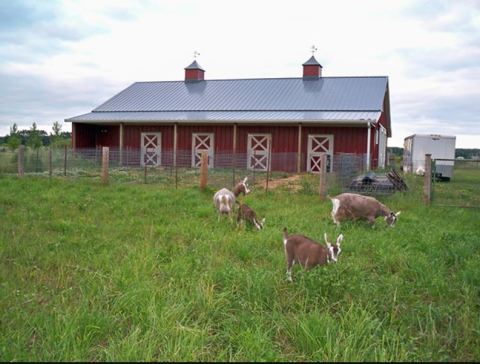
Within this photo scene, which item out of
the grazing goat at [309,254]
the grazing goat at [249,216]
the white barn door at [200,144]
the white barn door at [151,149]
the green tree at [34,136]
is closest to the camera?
the grazing goat at [309,254]

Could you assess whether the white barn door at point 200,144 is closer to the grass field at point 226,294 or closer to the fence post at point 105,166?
the fence post at point 105,166

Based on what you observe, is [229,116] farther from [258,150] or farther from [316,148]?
[316,148]

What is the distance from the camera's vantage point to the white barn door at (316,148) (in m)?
24.6

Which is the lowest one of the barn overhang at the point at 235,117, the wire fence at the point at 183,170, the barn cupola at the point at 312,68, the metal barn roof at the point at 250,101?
the wire fence at the point at 183,170

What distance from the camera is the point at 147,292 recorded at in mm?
4945

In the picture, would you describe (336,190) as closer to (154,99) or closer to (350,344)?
(350,344)

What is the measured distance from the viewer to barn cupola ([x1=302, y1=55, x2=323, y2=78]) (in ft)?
99.1

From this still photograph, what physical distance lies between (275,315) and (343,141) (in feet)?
67.3

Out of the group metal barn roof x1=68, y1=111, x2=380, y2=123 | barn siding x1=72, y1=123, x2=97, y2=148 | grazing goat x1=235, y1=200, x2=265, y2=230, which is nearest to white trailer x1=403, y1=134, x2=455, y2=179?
metal barn roof x1=68, y1=111, x2=380, y2=123

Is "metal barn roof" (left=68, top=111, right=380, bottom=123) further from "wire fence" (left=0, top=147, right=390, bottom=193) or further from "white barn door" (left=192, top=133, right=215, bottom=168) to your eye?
"wire fence" (left=0, top=147, right=390, bottom=193)

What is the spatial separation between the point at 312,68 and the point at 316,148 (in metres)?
7.80

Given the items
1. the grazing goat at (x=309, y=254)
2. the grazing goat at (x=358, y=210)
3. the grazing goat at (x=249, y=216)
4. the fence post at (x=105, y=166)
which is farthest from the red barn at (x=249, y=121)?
the grazing goat at (x=309, y=254)

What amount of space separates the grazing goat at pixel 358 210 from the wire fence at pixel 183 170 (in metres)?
4.66

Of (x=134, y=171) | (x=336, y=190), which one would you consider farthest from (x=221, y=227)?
(x=134, y=171)
